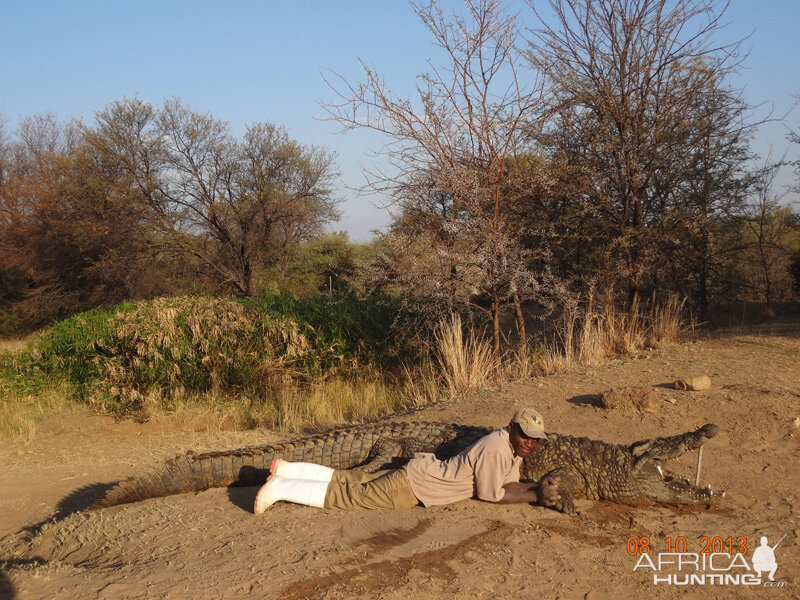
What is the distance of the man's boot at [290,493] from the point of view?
4.90 m

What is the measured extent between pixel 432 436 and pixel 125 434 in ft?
16.6

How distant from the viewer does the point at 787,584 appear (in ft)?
12.2

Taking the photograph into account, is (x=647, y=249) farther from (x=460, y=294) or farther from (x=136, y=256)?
(x=136, y=256)

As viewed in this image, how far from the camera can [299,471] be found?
511cm

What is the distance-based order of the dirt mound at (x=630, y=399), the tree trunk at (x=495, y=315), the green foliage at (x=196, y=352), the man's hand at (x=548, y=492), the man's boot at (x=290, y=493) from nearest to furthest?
the man's hand at (x=548, y=492) → the man's boot at (x=290, y=493) → the dirt mound at (x=630, y=399) → the tree trunk at (x=495, y=315) → the green foliage at (x=196, y=352)

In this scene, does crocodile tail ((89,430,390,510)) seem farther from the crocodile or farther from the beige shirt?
the beige shirt

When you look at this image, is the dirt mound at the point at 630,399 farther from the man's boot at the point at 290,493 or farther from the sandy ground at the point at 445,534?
the man's boot at the point at 290,493

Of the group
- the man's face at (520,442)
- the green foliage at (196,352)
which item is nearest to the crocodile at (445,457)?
the man's face at (520,442)

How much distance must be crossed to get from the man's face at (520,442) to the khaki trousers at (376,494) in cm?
89

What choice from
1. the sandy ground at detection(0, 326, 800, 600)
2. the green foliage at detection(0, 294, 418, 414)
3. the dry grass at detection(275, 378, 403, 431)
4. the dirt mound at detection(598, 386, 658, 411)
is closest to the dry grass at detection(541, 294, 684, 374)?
the sandy ground at detection(0, 326, 800, 600)

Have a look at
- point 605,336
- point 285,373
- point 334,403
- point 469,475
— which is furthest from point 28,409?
point 605,336

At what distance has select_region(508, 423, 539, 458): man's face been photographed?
4863 millimetres

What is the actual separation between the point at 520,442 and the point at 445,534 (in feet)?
→ 3.13

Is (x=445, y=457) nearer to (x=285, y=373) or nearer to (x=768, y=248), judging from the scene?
(x=285, y=373)
